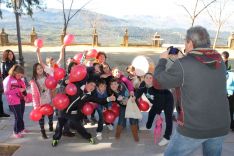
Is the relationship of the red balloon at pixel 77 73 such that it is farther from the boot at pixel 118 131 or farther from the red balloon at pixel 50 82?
the boot at pixel 118 131

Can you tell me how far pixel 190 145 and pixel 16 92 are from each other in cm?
354

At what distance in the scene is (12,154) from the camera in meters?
5.29

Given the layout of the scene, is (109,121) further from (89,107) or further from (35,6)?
(35,6)

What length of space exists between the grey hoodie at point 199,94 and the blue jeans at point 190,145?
7cm

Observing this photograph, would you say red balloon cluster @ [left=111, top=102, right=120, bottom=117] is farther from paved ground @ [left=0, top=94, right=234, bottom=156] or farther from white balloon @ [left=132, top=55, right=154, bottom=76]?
white balloon @ [left=132, top=55, right=154, bottom=76]

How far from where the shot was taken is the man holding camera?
309 centimetres

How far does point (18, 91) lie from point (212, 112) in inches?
146

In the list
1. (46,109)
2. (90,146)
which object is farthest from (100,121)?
(46,109)

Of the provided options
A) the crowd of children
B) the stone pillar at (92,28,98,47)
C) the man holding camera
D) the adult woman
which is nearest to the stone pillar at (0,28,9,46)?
the stone pillar at (92,28,98,47)

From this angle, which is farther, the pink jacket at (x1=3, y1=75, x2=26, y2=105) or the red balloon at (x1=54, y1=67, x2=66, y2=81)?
the pink jacket at (x1=3, y1=75, x2=26, y2=105)

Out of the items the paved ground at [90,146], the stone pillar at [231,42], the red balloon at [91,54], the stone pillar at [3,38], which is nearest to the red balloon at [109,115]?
the paved ground at [90,146]

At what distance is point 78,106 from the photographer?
5504 mm

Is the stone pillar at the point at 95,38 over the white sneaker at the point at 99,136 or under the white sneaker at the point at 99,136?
over

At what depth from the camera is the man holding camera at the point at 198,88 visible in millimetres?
3086
